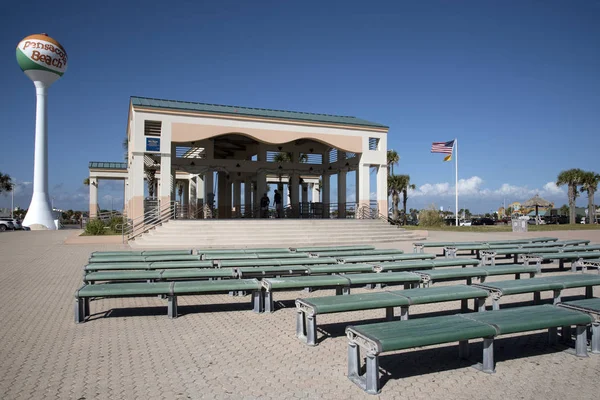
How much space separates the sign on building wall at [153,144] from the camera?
830 inches

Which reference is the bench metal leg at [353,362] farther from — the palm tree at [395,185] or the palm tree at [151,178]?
the palm tree at [395,185]

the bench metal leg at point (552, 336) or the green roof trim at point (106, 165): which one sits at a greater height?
the green roof trim at point (106, 165)

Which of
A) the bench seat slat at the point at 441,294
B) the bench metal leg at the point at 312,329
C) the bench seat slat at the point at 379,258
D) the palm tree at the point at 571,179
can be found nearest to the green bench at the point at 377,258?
the bench seat slat at the point at 379,258

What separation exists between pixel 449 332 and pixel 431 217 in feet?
108

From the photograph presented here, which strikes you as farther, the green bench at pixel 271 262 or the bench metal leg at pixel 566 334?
the green bench at pixel 271 262

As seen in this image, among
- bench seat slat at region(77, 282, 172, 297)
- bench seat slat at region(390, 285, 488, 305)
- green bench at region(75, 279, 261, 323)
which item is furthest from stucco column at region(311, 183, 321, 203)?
bench seat slat at region(390, 285, 488, 305)

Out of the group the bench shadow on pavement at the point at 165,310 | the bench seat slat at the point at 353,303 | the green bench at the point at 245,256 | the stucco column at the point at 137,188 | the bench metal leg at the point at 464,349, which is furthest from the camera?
the stucco column at the point at 137,188

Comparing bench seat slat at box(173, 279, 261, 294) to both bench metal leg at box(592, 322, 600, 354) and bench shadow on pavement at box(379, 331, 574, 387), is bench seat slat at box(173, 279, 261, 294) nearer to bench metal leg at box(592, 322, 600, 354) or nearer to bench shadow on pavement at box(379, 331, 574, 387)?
bench shadow on pavement at box(379, 331, 574, 387)

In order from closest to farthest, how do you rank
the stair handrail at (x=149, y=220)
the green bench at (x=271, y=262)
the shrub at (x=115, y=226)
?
the green bench at (x=271, y=262) → the stair handrail at (x=149, y=220) → the shrub at (x=115, y=226)

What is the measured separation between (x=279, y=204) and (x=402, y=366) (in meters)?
25.1

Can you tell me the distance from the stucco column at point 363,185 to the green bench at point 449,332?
805 inches

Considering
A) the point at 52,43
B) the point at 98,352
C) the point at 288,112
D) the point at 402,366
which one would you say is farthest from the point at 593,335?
the point at 52,43

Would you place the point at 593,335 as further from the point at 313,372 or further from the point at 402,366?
the point at 313,372

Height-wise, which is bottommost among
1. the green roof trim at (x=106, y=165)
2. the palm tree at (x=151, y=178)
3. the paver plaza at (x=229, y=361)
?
the paver plaza at (x=229, y=361)
